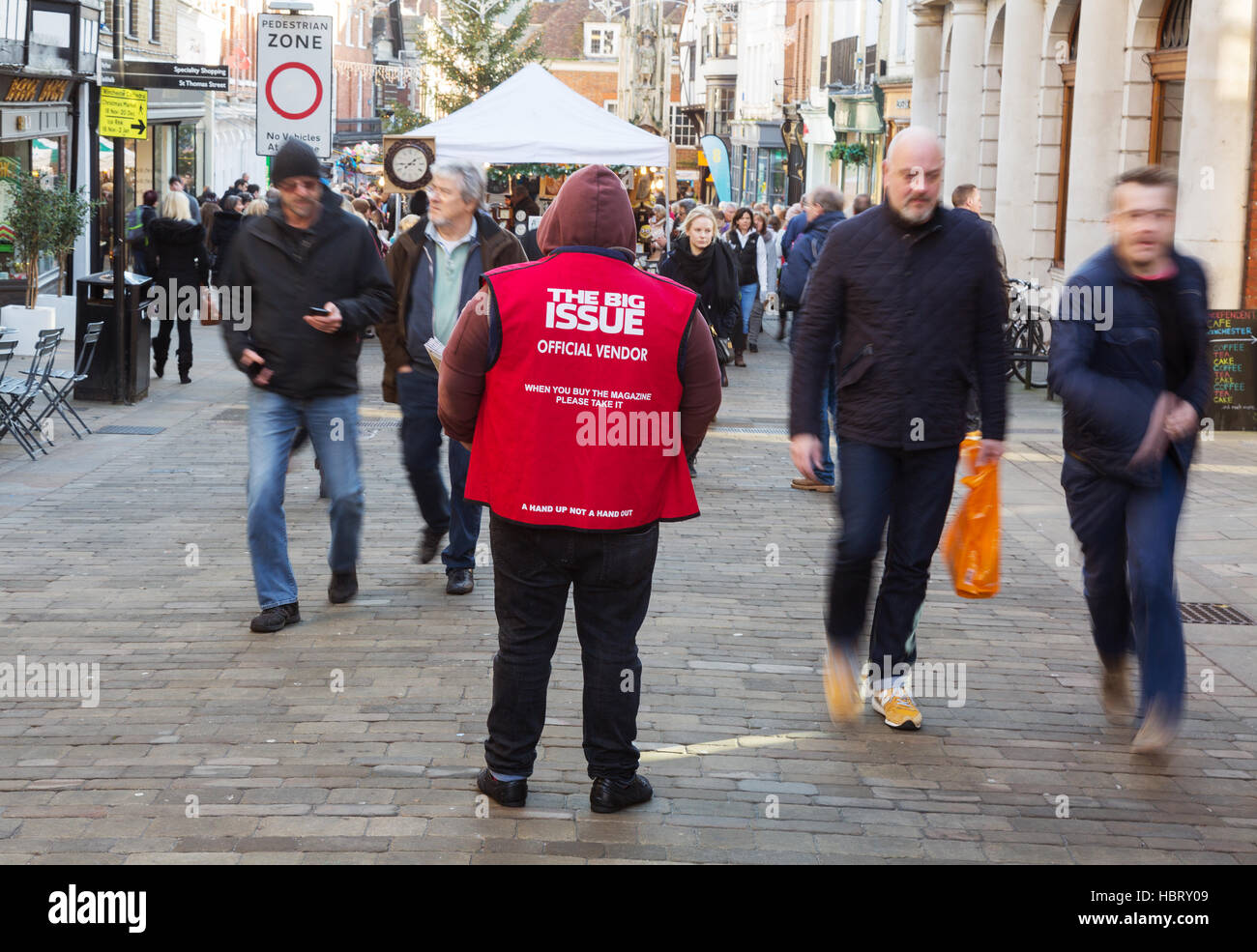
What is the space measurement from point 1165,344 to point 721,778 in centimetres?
202

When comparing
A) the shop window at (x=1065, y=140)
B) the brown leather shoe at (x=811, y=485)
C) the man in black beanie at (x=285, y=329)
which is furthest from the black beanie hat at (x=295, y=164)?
the shop window at (x=1065, y=140)

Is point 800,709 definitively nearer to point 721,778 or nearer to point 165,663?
point 721,778

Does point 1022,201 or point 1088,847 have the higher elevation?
point 1022,201

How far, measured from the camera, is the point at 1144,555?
532 centimetres

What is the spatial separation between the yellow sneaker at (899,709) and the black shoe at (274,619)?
262cm

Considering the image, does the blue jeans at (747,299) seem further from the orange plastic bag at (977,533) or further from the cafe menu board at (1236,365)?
the orange plastic bag at (977,533)

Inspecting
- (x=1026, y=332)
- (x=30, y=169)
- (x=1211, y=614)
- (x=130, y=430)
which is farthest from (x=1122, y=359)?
(x=30, y=169)

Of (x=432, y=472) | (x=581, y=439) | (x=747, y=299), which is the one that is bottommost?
(x=432, y=472)

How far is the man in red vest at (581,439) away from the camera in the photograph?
14.9 feet

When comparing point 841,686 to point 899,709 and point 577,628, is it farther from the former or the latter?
point 577,628

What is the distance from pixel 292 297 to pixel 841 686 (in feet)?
9.58

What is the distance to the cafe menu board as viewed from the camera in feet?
44.6

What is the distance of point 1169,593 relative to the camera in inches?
209
